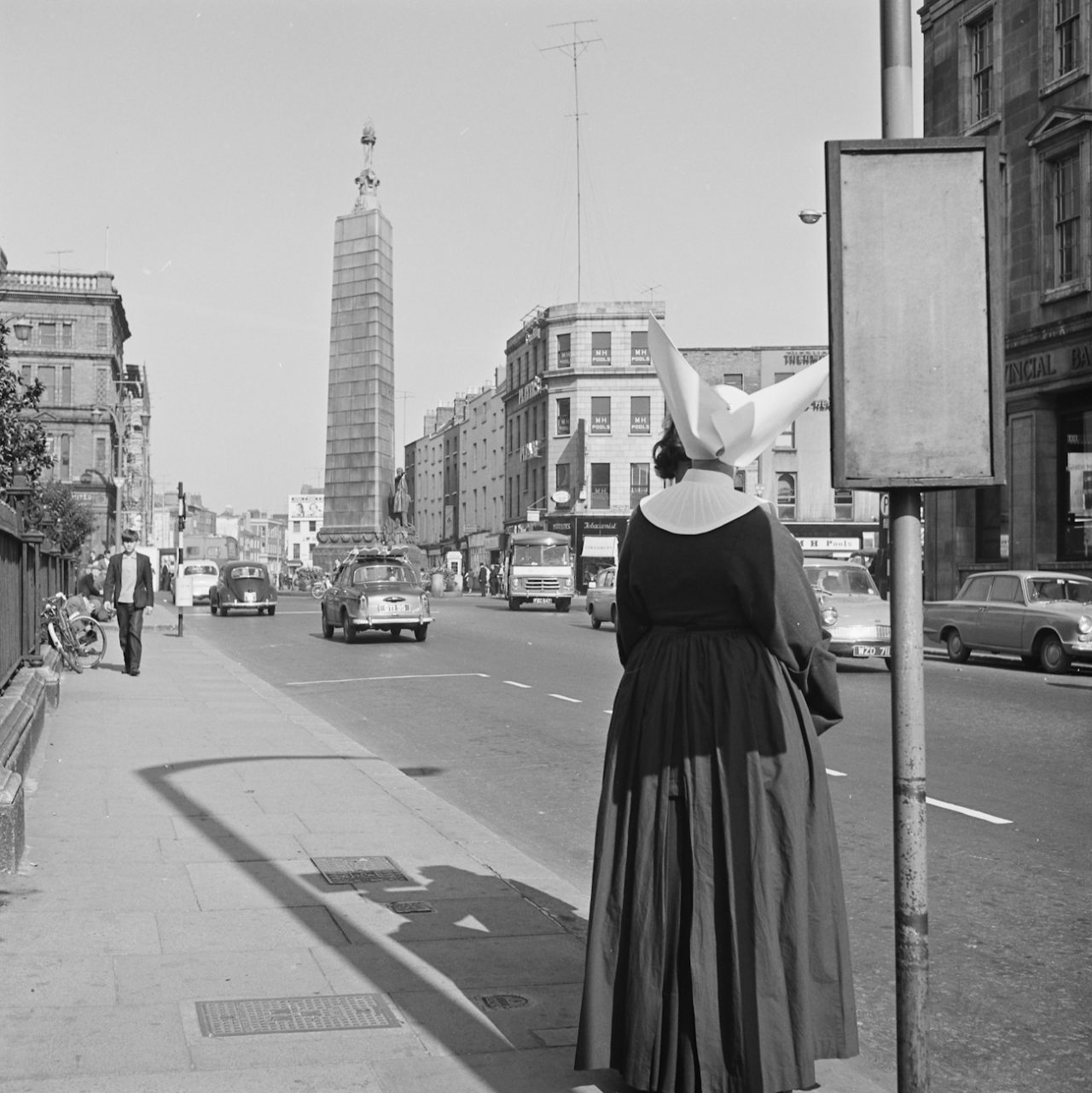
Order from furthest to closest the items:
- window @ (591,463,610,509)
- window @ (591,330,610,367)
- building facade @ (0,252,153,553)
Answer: building facade @ (0,252,153,553) < window @ (591,330,610,367) < window @ (591,463,610,509)

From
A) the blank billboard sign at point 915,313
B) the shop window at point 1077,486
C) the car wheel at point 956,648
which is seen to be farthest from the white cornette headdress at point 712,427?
the shop window at point 1077,486

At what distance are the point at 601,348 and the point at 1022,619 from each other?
2006 inches

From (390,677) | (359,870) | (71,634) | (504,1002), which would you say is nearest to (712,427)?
(504,1002)

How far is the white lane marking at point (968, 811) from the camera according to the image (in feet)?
24.4

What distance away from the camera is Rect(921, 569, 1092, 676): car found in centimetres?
1797

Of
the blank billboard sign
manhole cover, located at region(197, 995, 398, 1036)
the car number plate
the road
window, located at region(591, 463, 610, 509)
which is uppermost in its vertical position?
window, located at region(591, 463, 610, 509)

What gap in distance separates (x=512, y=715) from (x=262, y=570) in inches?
1146

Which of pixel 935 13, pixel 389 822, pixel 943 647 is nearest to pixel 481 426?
pixel 935 13

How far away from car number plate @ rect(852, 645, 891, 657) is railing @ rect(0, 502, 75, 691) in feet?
33.1

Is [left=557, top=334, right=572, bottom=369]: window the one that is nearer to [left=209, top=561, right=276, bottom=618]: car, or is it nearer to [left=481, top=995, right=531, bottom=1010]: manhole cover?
[left=209, top=561, right=276, bottom=618]: car

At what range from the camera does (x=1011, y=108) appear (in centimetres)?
2736

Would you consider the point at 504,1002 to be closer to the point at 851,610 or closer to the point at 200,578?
the point at 851,610

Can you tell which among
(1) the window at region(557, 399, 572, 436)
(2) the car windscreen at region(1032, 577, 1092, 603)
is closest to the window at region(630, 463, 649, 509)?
(1) the window at region(557, 399, 572, 436)

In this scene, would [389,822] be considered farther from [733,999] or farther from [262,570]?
[262,570]
